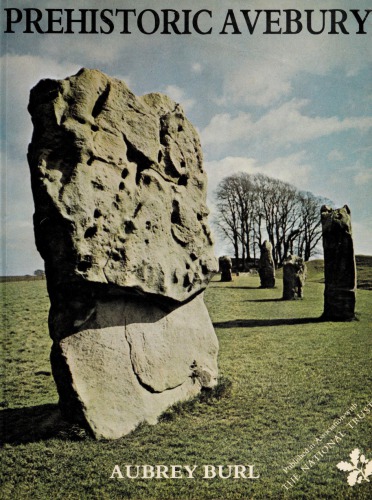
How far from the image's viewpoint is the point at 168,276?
220 inches

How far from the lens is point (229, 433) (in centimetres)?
514

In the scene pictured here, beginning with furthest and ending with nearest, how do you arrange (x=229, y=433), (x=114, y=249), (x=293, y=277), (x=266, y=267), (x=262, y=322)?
(x=266, y=267), (x=293, y=277), (x=262, y=322), (x=229, y=433), (x=114, y=249)

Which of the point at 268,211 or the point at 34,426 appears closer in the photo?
the point at 34,426

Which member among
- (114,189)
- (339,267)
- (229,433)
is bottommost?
(229,433)

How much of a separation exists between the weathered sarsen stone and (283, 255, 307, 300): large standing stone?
1000cm

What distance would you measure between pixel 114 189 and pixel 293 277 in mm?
11488

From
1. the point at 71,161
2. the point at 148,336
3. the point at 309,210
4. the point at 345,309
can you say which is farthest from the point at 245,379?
the point at 309,210

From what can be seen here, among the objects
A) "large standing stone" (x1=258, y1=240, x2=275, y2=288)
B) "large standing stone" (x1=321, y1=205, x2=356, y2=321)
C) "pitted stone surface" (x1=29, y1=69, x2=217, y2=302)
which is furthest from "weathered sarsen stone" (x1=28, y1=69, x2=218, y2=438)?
"large standing stone" (x1=258, y1=240, x2=275, y2=288)

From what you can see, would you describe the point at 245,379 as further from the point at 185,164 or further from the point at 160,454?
the point at 185,164

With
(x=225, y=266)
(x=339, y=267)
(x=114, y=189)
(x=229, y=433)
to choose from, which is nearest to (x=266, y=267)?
(x=225, y=266)

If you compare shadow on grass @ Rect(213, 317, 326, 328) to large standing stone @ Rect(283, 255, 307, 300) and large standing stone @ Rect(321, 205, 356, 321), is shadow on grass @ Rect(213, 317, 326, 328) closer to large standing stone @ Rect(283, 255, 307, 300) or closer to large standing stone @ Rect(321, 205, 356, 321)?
large standing stone @ Rect(321, 205, 356, 321)

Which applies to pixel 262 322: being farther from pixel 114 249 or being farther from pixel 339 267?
pixel 114 249

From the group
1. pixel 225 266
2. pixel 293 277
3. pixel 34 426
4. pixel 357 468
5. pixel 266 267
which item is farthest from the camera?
pixel 225 266

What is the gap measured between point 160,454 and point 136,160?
3.20m
